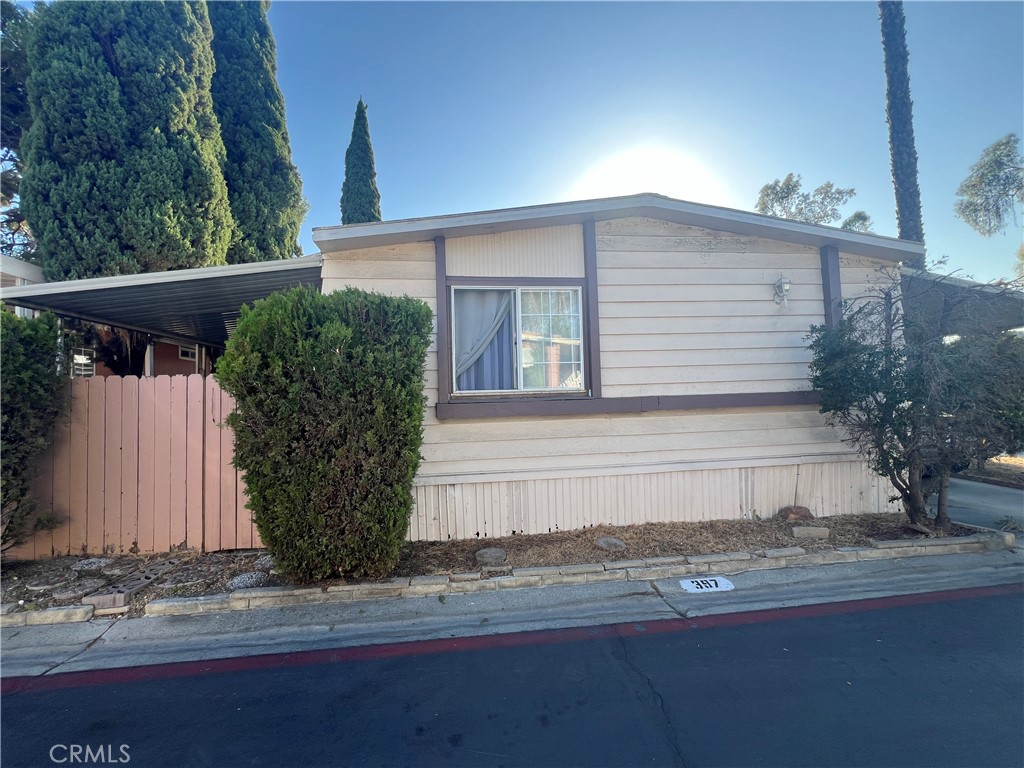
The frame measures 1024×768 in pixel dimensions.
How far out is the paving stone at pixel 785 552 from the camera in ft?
15.2

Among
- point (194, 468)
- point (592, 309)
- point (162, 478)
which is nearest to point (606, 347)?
point (592, 309)

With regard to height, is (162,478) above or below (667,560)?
above

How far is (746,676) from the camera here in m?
2.91

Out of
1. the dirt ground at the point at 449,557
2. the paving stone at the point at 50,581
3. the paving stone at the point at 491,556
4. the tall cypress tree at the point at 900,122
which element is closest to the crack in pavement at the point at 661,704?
the dirt ground at the point at 449,557

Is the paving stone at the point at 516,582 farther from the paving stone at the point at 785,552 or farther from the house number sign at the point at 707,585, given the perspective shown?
the paving stone at the point at 785,552

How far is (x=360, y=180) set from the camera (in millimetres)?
15344

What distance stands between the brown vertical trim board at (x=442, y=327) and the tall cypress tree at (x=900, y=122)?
10478 mm

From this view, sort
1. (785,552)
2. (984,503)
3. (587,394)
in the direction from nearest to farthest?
(785,552) < (587,394) < (984,503)

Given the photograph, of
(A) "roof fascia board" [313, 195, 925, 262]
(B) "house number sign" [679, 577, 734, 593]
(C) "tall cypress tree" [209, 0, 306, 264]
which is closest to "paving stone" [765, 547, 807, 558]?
(B) "house number sign" [679, 577, 734, 593]

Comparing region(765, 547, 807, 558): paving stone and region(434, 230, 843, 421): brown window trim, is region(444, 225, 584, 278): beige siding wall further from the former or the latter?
region(765, 547, 807, 558): paving stone

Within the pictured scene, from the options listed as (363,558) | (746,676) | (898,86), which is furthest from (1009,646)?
(898,86)

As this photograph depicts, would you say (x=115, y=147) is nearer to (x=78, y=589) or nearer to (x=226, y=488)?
(x=226, y=488)

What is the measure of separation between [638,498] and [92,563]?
19.1ft

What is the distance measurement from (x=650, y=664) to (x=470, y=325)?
369cm
